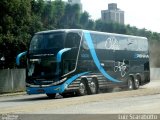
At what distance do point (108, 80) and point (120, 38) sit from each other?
356cm

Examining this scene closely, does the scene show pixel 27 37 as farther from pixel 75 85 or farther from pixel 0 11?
pixel 75 85

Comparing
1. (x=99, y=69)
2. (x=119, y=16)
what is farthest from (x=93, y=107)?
(x=119, y=16)

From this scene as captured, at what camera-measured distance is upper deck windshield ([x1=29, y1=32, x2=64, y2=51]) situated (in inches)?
1091

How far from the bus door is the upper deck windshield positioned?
0.40 metres

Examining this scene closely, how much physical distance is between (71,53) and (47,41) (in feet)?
5.06

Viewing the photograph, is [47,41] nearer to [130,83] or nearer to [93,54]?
[93,54]

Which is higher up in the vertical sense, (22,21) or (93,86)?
(22,21)

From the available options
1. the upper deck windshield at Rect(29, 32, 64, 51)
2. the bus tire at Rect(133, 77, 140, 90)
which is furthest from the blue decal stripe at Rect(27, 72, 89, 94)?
the bus tire at Rect(133, 77, 140, 90)

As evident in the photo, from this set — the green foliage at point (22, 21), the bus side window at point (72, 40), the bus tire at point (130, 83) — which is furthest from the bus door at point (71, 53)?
the green foliage at point (22, 21)

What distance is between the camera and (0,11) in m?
36.2

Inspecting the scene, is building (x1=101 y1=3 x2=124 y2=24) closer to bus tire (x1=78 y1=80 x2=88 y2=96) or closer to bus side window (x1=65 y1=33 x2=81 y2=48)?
bus tire (x1=78 y1=80 x2=88 y2=96)

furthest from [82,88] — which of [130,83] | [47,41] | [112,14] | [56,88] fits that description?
[112,14]

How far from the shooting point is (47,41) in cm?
2805

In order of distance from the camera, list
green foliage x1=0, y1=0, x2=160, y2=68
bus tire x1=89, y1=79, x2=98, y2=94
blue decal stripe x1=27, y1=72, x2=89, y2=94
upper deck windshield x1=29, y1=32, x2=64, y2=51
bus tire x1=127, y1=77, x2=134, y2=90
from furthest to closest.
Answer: green foliage x1=0, y1=0, x2=160, y2=68 → bus tire x1=127, y1=77, x2=134, y2=90 → bus tire x1=89, y1=79, x2=98, y2=94 → upper deck windshield x1=29, y1=32, x2=64, y2=51 → blue decal stripe x1=27, y1=72, x2=89, y2=94
